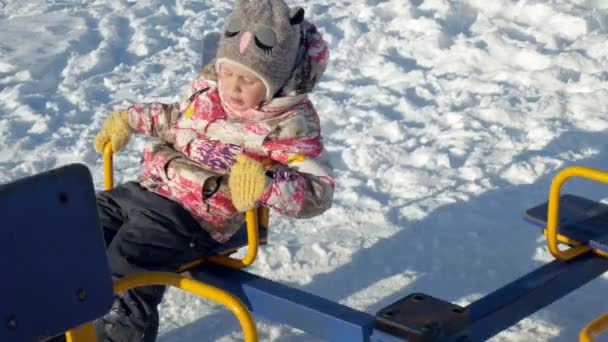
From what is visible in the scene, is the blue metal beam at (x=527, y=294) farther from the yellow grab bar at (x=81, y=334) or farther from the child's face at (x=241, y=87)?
the yellow grab bar at (x=81, y=334)

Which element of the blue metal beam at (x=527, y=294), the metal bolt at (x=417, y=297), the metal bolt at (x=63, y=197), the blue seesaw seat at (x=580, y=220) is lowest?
the blue seesaw seat at (x=580, y=220)

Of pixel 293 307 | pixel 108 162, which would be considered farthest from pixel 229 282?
pixel 108 162

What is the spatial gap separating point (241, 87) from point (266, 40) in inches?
8.0

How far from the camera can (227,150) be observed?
3.56m

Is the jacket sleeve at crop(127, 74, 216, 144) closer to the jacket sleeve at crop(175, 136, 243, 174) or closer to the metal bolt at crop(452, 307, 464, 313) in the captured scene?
the jacket sleeve at crop(175, 136, 243, 174)

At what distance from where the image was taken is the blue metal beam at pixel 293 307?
9.98 ft

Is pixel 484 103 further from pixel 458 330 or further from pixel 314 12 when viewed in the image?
pixel 458 330

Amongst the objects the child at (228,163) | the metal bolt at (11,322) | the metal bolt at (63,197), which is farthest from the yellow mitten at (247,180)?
the metal bolt at (11,322)

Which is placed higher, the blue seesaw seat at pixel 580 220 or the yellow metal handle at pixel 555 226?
the yellow metal handle at pixel 555 226

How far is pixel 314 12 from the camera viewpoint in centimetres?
776

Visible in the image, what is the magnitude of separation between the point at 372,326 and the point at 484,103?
3.20m

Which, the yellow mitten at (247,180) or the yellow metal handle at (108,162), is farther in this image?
the yellow metal handle at (108,162)

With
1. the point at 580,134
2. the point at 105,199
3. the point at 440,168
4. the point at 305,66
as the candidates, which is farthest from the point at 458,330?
the point at 580,134

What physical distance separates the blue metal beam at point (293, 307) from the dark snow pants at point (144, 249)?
11 centimetres
